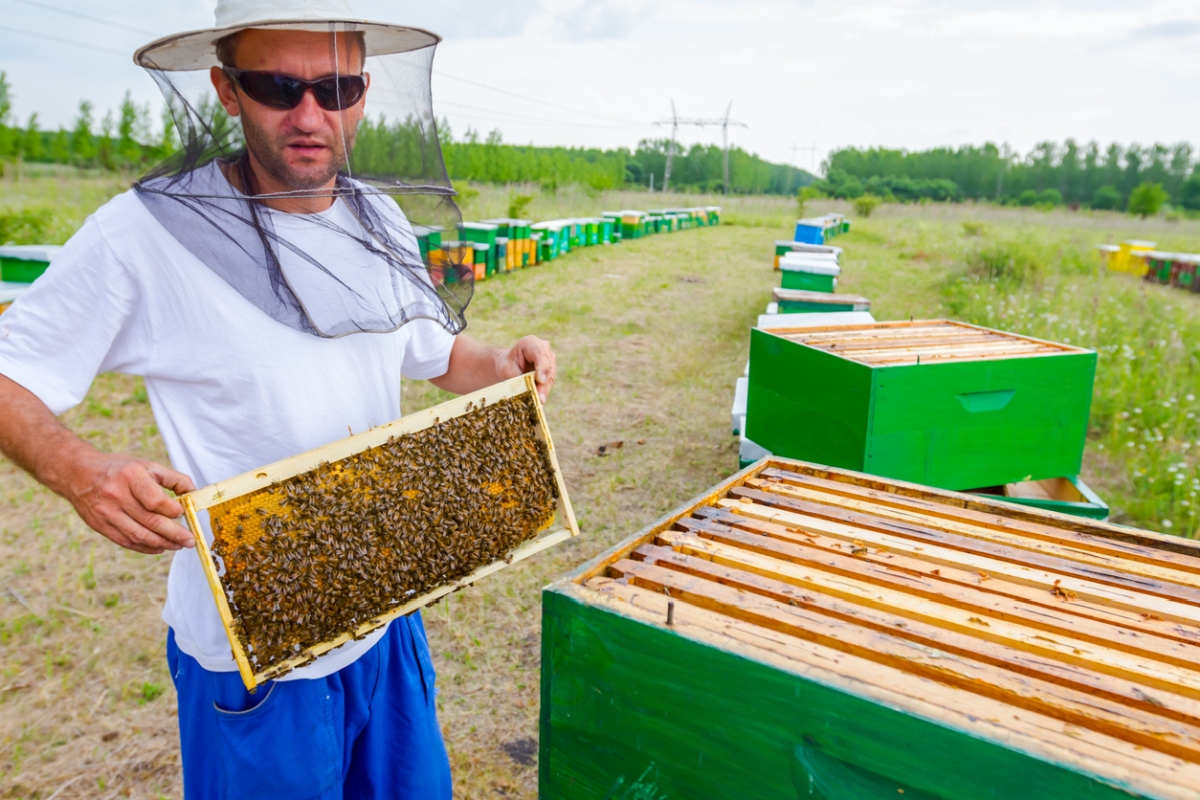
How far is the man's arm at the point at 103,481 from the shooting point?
129cm

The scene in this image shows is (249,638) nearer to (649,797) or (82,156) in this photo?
(649,797)

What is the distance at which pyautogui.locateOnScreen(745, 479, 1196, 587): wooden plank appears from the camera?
159 cm

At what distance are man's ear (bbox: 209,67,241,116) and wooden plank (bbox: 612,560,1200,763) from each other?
1281 millimetres

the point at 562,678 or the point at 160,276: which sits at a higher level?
the point at 160,276

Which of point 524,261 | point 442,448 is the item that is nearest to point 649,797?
point 442,448

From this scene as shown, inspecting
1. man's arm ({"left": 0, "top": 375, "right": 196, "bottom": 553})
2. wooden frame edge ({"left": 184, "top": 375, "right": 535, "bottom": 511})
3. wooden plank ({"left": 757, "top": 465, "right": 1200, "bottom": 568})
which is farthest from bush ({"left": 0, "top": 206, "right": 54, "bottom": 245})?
wooden plank ({"left": 757, "top": 465, "right": 1200, "bottom": 568})

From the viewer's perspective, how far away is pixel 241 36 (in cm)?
161

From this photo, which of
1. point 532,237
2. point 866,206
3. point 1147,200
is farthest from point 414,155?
point 1147,200

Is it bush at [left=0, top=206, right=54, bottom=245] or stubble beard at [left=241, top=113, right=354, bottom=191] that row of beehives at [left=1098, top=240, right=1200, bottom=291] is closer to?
stubble beard at [left=241, top=113, right=354, bottom=191]

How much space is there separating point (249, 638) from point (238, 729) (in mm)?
295

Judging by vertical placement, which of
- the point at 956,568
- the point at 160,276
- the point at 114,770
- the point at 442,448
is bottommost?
the point at 114,770

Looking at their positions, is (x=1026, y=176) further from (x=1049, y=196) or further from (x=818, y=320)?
(x=818, y=320)

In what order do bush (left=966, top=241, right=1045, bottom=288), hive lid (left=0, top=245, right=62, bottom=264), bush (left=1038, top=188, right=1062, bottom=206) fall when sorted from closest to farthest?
hive lid (left=0, top=245, right=62, bottom=264) < bush (left=966, top=241, right=1045, bottom=288) < bush (left=1038, top=188, right=1062, bottom=206)

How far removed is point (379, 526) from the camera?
66.7 inches
